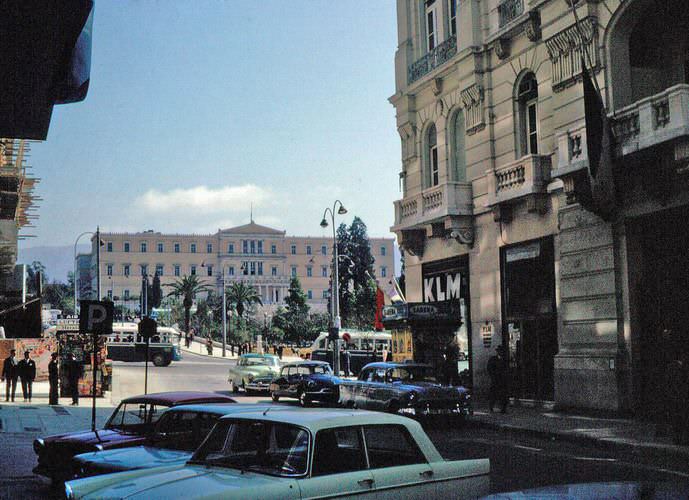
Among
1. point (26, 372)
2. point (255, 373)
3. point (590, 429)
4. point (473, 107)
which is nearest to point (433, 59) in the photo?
point (473, 107)

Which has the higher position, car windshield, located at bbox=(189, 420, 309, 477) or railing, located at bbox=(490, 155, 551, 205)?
railing, located at bbox=(490, 155, 551, 205)

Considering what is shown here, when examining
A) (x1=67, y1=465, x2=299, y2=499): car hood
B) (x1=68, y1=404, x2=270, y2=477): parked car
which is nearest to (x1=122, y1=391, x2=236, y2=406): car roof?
(x1=68, y1=404, x2=270, y2=477): parked car

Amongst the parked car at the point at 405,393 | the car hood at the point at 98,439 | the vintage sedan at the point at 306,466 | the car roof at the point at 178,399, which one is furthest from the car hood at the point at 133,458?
the parked car at the point at 405,393

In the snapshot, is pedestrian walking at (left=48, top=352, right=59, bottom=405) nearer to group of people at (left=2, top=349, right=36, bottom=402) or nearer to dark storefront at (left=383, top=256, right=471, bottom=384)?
group of people at (left=2, top=349, right=36, bottom=402)

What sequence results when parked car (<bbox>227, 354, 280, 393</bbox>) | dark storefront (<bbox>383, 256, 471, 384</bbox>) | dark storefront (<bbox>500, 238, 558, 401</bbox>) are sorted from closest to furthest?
dark storefront (<bbox>500, 238, 558, 401</bbox>), dark storefront (<bbox>383, 256, 471, 384</bbox>), parked car (<bbox>227, 354, 280, 393</bbox>)

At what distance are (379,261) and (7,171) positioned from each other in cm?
14743

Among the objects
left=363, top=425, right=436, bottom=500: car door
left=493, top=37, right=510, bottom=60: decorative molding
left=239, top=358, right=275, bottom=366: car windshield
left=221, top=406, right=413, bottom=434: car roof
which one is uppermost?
left=493, top=37, right=510, bottom=60: decorative molding

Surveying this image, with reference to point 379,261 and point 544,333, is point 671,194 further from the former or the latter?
point 379,261

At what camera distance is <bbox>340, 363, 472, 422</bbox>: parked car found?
18922mm

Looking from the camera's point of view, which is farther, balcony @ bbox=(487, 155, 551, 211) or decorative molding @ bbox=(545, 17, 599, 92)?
balcony @ bbox=(487, 155, 551, 211)

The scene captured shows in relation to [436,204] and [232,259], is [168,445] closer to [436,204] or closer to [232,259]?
[436,204]

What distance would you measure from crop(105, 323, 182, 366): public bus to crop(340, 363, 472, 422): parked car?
37912mm

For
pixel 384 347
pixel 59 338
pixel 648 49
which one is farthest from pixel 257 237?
pixel 648 49

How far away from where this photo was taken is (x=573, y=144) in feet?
67.4
